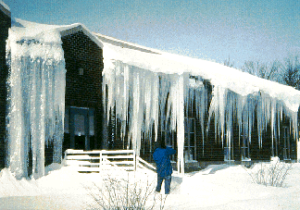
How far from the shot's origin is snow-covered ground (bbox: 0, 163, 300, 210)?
6.48 metres

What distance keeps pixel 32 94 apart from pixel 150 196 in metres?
4.04

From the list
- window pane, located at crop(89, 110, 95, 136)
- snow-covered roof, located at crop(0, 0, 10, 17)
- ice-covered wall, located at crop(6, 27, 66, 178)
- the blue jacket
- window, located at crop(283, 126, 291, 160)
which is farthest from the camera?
window, located at crop(283, 126, 291, 160)

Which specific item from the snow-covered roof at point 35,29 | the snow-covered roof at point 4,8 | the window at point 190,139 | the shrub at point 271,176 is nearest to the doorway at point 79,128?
the snow-covered roof at point 35,29

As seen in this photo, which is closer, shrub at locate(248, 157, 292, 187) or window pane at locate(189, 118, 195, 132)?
shrub at locate(248, 157, 292, 187)

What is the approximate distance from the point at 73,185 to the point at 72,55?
14.7 ft

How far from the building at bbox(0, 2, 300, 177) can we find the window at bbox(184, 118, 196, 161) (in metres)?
0.04

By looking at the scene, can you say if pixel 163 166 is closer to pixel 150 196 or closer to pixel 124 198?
pixel 150 196

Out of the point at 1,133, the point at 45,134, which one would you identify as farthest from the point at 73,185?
the point at 1,133

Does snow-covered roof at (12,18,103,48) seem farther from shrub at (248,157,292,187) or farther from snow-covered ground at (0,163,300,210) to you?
shrub at (248,157,292,187)

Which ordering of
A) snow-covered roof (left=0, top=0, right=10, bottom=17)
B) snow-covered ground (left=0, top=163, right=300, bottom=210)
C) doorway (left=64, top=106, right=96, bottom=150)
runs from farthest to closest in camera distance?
doorway (left=64, top=106, right=96, bottom=150) < snow-covered roof (left=0, top=0, right=10, bottom=17) < snow-covered ground (left=0, top=163, right=300, bottom=210)

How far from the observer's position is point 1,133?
29.5 ft

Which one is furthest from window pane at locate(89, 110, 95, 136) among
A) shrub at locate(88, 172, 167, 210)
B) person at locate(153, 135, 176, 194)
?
person at locate(153, 135, 176, 194)

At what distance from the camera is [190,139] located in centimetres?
1486

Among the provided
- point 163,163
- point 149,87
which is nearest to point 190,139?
point 149,87
